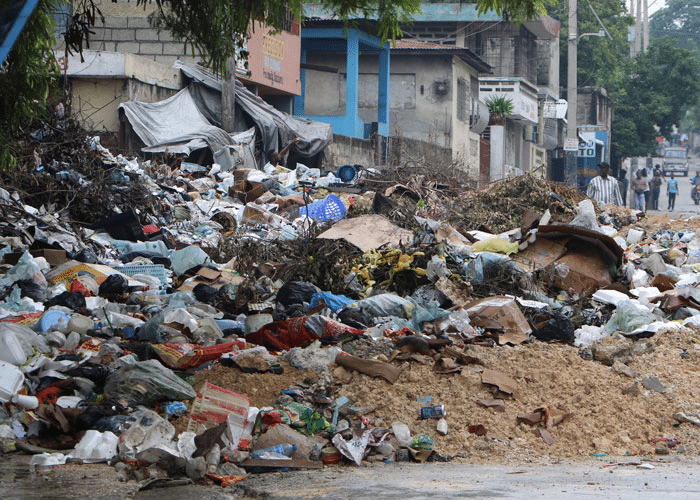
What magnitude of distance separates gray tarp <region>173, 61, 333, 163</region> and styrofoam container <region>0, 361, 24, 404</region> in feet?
44.2

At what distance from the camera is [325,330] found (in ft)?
21.6

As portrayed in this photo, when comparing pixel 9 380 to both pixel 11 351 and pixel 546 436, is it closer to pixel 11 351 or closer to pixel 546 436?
pixel 11 351

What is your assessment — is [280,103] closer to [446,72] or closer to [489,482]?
[446,72]

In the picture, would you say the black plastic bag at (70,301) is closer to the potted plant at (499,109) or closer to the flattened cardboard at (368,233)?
the flattened cardboard at (368,233)

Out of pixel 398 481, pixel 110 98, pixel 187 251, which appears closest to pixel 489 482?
pixel 398 481

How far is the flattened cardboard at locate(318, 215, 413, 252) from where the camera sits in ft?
30.8

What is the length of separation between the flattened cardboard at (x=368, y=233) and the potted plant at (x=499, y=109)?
25292 mm

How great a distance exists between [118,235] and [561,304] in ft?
16.7

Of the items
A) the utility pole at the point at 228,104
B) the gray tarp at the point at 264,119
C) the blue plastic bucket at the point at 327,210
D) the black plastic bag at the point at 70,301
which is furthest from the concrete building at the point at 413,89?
the black plastic bag at the point at 70,301

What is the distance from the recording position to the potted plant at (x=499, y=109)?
1350 inches

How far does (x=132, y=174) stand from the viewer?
12023 millimetres

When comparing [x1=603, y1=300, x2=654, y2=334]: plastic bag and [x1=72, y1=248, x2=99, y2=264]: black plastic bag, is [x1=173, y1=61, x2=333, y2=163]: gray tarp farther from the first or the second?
[x1=603, y1=300, x2=654, y2=334]: plastic bag

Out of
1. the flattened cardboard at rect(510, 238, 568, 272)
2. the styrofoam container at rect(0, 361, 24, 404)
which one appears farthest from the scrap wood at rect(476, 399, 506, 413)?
the flattened cardboard at rect(510, 238, 568, 272)

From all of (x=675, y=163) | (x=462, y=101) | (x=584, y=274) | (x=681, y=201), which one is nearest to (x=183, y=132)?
(x=584, y=274)
